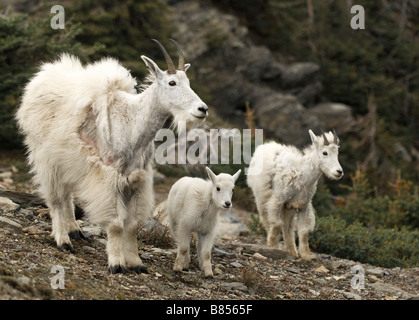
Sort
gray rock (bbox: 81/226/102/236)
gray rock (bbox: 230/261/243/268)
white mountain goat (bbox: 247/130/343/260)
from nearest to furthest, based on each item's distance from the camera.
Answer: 1. gray rock (bbox: 230/261/243/268)
2. gray rock (bbox: 81/226/102/236)
3. white mountain goat (bbox: 247/130/343/260)

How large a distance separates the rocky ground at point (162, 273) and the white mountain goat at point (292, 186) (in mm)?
603

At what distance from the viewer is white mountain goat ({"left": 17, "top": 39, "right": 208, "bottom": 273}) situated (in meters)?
6.85

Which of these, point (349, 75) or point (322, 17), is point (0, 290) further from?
point (322, 17)

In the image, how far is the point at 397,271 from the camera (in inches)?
384

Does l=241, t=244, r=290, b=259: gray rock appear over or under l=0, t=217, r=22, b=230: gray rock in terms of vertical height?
under

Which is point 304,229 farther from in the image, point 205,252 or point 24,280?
point 24,280

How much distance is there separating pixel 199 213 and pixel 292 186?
9.03ft

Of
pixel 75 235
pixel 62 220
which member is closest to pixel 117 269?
pixel 62 220

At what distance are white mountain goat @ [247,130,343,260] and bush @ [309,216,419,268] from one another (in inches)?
40.3

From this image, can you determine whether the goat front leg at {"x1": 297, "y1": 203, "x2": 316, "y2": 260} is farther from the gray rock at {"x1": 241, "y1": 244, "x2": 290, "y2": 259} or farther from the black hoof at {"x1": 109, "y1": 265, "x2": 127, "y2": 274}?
the black hoof at {"x1": 109, "y1": 265, "x2": 127, "y2": 274}

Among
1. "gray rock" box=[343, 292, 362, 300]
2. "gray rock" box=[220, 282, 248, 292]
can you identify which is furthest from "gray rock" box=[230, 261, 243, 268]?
"gray rock" box=[343, 292, 362, 300]

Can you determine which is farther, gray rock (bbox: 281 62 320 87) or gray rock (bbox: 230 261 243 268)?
gray rock (bbox: 281 62 320 87)

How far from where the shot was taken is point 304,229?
32.9ft
